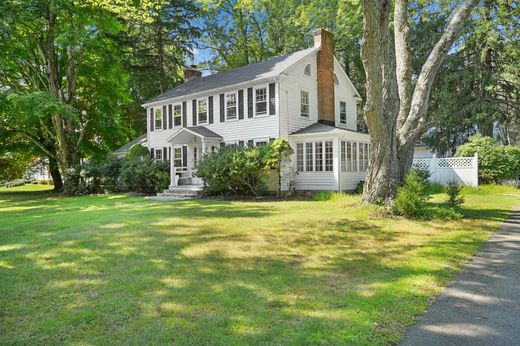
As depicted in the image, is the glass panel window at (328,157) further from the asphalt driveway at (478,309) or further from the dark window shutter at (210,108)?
the asphalt driveway at (478,309)

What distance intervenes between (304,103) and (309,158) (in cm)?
317

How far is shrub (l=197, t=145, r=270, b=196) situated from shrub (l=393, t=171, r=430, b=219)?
6.44m

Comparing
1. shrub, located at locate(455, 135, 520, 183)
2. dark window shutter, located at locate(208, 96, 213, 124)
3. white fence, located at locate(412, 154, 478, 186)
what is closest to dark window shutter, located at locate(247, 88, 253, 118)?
dark window shutter, located at locate(208, 96, 213, 124)

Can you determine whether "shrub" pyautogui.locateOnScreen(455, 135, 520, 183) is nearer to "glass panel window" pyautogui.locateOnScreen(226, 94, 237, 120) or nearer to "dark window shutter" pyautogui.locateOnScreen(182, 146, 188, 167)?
"glass panel window" pyautogui.locateOnScreen(226, 94, 237, 120)

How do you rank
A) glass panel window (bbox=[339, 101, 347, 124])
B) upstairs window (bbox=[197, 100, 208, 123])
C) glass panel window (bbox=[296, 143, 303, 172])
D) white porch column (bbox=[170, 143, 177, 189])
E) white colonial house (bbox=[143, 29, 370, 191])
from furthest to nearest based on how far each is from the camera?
1. glass panel window (bbox=[339, 101, 347, 124])
2. upstairs window (bbox=[197, 100, 208, 123])
3. white porch column (bbox=[170, 143, 177, 189])
4. glass panel window (bbox=[296, 143, 303, 172])
5. white colonial house (bbox=[143, 29, 370, 191])

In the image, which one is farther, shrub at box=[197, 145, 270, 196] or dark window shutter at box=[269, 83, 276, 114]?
dark window shutter at box=[269, 83, 276, 114]

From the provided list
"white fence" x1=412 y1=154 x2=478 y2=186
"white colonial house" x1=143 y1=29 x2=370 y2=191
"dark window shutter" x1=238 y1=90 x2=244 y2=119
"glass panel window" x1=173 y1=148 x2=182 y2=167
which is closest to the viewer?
"white colonial house" x1=143 y1=29 x2=370 y2=191

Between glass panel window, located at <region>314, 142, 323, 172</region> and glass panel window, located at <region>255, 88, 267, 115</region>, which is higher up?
glass panel window, located at <region>255, 88, 267, 115</region>

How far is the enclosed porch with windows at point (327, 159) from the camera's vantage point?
16.7m

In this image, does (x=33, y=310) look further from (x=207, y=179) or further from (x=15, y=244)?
(x=207, y=179)

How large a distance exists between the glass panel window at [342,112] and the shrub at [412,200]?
42.2 ft

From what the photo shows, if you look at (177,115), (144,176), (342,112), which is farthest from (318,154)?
→ (177,115)

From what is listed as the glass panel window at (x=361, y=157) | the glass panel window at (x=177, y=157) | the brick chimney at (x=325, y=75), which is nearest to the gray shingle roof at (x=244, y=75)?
the brick chimney at (x=325, y=75)

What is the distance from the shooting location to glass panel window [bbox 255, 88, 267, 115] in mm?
17922
